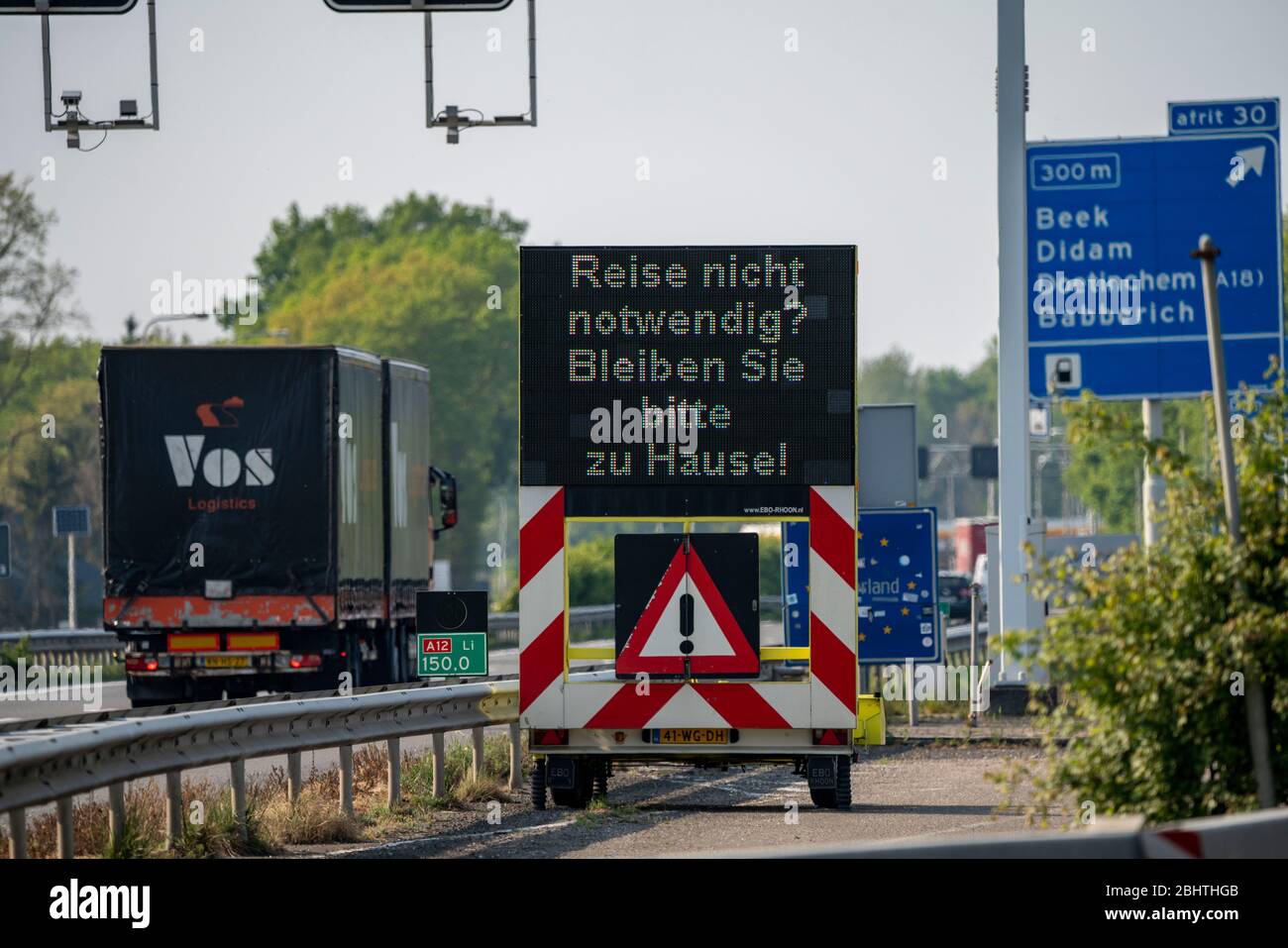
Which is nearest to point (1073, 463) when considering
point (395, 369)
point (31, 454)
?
point (31, 454)

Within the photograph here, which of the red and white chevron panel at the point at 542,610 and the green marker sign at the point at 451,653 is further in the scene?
the green marker sign at the point at 451,653

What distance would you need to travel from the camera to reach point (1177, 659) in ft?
36.9

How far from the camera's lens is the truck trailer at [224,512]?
26891mm

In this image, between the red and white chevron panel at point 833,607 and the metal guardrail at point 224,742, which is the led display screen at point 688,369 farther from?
the metal guardrail at point 224,742

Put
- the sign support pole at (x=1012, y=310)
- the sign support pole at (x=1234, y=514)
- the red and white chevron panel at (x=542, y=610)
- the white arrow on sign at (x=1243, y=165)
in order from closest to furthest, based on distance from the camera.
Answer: the sign support pole at (x=1234, y=514)
the red and white chevron panel at (x=542, y=610)
the white arrow on sign at (x=1243, y=165)
the sign support pole at (x=1012, y=310)

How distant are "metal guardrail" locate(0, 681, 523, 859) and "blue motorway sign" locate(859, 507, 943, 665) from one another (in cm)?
674

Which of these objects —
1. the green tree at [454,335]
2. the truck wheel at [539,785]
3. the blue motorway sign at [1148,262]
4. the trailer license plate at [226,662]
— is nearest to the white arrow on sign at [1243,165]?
the blue motorway sign at [1148,262]

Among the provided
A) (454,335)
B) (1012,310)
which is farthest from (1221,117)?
(454,335)

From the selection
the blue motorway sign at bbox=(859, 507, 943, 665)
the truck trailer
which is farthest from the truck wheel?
the truck trailer

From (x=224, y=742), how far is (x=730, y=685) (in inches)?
142

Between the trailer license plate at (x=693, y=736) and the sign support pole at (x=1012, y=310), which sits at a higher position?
the sign support pole at (x=1012, y=310)

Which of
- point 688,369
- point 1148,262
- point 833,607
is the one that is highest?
point 1148,262

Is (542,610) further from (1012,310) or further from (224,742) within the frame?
(1012,310)
